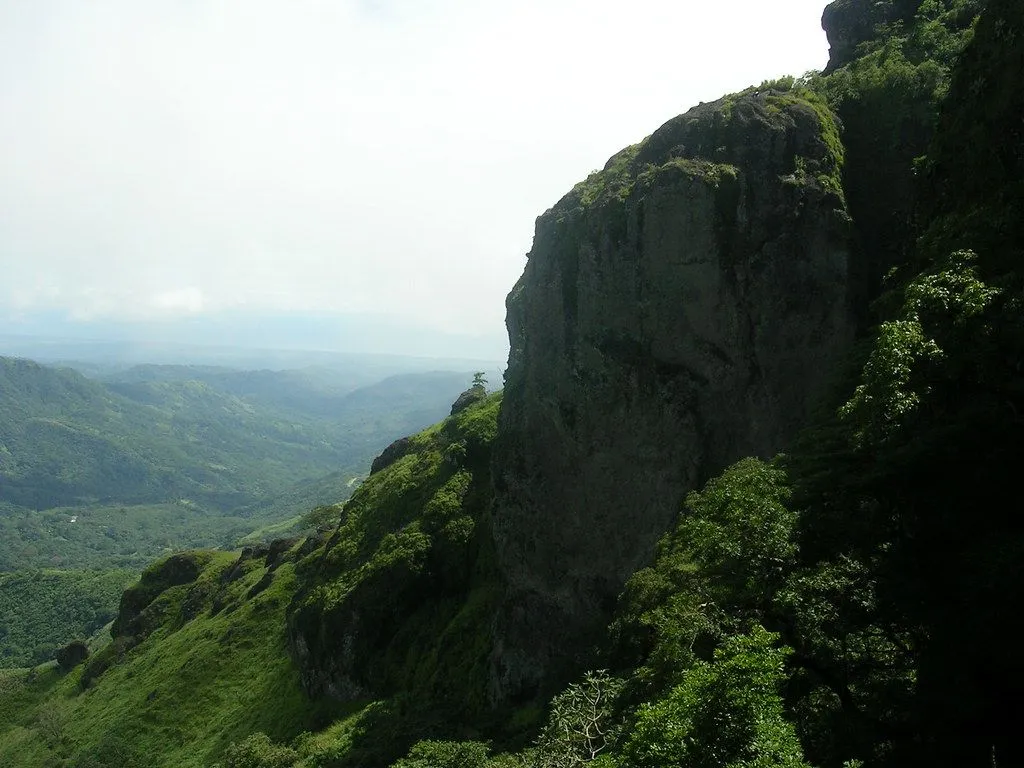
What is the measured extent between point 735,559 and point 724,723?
259 inches

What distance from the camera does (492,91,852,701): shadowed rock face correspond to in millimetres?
37688

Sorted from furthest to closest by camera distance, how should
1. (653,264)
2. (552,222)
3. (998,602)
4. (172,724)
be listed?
(172,724) < (552,222) < (653,264) < (998,602)

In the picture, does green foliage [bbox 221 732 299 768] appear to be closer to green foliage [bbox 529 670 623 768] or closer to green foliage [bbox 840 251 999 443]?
green foliage [bbox 529 670 623 768]

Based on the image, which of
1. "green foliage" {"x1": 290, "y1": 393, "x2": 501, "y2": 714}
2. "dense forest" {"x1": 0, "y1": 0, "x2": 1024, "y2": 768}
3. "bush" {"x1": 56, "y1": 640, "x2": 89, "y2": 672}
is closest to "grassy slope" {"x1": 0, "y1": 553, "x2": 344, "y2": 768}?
"dense forest" {"x1": 0, "y1": 0, "x2": 1024, "y2": 768}

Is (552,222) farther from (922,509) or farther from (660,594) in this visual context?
(922,509)

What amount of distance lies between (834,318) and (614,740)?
26371 mm

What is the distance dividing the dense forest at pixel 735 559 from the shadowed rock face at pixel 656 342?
0.30 meters

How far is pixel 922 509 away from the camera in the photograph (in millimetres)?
16453

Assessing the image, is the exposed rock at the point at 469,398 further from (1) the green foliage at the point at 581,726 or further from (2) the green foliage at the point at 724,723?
(2) the green foliage at the point at 724,723

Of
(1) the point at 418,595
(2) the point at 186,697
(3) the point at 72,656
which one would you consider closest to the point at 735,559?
(1) the point at 418,595

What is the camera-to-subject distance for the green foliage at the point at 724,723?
13148mm

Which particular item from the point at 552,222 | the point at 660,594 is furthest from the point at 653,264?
the point at 660,594

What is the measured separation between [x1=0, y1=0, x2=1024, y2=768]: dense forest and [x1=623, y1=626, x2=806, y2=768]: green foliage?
6cm

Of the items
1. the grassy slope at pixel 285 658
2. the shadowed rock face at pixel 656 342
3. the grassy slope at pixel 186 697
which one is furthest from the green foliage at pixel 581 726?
the grassy slope at pixel 186 697
